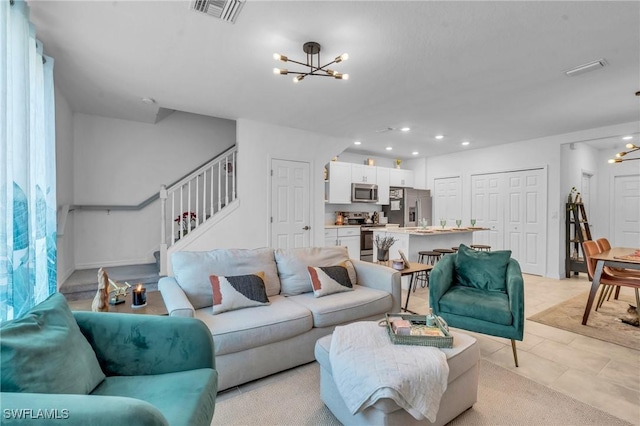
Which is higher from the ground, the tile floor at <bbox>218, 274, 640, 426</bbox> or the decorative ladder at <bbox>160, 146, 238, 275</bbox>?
the decorative ladder at <bbox>160, 146, 238, 275</bbox>

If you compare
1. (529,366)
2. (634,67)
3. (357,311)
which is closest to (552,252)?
(634,67)

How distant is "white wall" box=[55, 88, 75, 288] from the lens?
345cm

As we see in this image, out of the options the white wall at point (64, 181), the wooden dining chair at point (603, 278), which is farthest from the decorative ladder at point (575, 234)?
the white wall at point (64, 181)

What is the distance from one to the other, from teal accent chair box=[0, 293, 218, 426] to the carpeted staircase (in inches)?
93.7

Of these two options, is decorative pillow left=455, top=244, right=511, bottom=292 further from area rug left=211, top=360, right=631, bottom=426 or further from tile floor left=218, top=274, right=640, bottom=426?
area rug left=211, top=360, right=631, bottom=426

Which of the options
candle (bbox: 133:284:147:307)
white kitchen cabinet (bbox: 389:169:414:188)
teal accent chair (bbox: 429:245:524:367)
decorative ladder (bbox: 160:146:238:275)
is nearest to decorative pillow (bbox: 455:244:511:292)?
teal accent chair (bbox: 429:245:524:367)

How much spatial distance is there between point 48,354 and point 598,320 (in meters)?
4.73

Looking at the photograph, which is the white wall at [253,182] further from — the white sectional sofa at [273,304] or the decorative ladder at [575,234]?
the decorative ladder at [575,234]

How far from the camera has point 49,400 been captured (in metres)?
0.82

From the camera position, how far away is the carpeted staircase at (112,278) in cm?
329

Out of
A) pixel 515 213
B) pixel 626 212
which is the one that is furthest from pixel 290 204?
pixel 626 212

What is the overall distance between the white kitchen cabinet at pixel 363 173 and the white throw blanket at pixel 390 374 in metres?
5.04

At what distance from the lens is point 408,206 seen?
23.2 feet

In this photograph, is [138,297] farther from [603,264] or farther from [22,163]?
[603,264]
